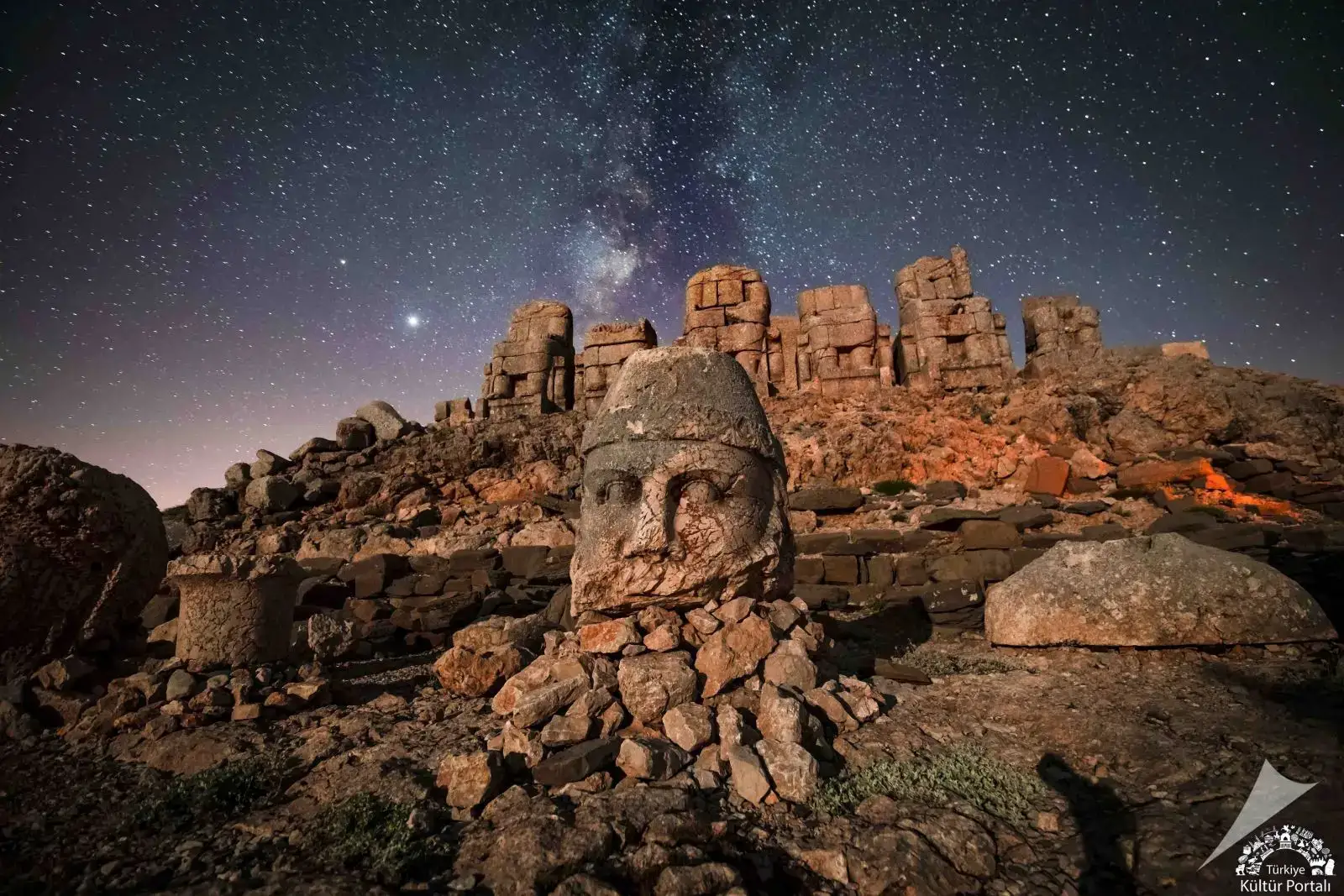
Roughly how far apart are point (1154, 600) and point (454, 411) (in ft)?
51.7

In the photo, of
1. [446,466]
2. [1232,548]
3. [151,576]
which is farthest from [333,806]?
[446,466]

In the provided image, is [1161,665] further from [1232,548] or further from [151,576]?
[151,576]

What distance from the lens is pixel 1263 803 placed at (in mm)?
2281

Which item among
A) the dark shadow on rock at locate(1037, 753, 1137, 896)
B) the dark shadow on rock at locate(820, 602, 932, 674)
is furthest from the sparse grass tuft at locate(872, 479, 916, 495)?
the dark shadow on rock at locate(1037, 753, 1137, 896)

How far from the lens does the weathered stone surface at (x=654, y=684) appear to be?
327 centimetres

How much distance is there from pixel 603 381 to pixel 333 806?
45.1 ft

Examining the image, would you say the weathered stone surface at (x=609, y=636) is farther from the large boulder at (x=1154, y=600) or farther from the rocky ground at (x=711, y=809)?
the large boulder at (x=1154, y=600)

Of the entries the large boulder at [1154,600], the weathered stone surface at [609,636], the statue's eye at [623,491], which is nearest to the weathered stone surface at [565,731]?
the weathered stone surface at [609,636]

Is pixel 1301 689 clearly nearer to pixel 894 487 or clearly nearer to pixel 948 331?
pixel 894 487

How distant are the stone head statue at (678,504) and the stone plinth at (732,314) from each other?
11350 mm

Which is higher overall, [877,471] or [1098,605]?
[877,471]

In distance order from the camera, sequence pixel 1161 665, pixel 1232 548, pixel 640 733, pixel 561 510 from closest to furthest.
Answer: pixel 640 733, pixel 1161 665, pixel 1232 548, pixel 561 510

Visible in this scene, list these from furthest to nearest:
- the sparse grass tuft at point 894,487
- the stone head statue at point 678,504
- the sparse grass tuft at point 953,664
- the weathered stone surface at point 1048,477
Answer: the sparse grass tuft at point 894,487, the weathered stone surface at point 1048,477, the sparse grass tuft at point 953,664, the stone head statue at point 678,504

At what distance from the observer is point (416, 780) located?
280 centimetres
